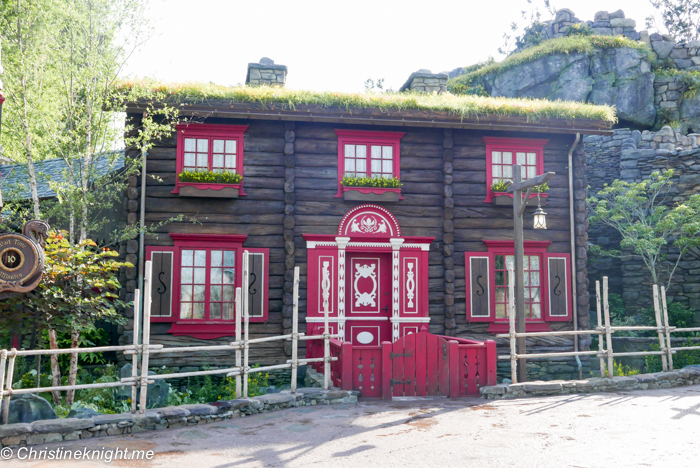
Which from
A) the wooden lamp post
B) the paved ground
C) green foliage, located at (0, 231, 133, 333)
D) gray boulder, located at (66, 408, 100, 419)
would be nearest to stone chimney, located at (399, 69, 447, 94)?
the wooden lamp post

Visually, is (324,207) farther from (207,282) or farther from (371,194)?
(207,282)

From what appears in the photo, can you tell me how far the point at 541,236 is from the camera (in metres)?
12.3

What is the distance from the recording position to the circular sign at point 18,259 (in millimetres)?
6781

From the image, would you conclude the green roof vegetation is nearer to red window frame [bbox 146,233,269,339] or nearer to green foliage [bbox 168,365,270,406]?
red window frame [bbox 146,233,269,339]

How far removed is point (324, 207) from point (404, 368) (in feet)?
13.6

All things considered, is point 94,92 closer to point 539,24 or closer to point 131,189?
point 131,189

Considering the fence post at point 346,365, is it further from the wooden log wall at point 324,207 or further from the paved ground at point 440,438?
the wooden log wall at point 324,207

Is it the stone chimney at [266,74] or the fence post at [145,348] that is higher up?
the stone chimney at [266,74]

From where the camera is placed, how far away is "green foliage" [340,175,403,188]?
37.7ft

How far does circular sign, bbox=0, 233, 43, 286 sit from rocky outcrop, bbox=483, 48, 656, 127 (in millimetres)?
23531

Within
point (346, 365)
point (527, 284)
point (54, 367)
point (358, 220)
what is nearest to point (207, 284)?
point (54, 367)

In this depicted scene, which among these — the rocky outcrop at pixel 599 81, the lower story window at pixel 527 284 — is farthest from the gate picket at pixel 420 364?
the rocky outcrop at pixel 599 81

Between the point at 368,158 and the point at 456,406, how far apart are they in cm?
572

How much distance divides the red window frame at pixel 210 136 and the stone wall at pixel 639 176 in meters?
11.4
